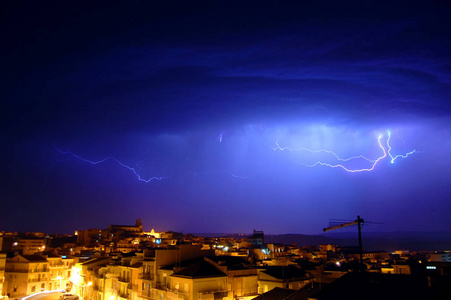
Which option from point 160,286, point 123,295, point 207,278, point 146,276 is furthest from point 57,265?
point 207,278

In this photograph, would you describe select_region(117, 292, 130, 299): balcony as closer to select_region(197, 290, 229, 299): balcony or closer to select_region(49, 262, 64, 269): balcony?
select_region(197, 290, 229, 299): balcony

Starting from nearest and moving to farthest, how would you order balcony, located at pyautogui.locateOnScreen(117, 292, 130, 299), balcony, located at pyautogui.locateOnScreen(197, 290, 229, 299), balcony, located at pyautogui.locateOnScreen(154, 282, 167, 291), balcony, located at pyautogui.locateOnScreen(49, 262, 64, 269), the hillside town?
1. the hillside town
2. balcony, located at pyautogui.locateOnScreen(197, 290, 229, 299)
3. balcony, located at pyautogui.locateOnScreen(154, 282, 167, 291)
4. balcony, located at pyautogui.locateOnScreen(117, 292, 130, 299)
5. balcony, located at pyautogui.locateOnScreen(49, 262, 64, 269)

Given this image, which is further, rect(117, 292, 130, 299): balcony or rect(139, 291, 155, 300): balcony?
rect(117, 292, 130, 299): balcony

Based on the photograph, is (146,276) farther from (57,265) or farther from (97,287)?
(57,265)

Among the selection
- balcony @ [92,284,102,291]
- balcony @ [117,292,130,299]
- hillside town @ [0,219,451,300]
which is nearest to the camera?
hillside town @ [0,219,451,300]

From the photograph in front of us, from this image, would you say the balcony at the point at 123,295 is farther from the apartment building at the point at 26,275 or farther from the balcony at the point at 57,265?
the balcony at the point at 57,265

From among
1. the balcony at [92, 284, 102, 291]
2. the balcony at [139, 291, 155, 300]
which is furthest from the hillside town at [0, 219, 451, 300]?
the balcony at [92, 284, 102, 291]

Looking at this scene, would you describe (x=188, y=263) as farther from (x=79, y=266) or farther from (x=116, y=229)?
(x=116, y=229)

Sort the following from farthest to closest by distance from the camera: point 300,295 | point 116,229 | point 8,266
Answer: point 116,229 → point 8,266 → point 300,295

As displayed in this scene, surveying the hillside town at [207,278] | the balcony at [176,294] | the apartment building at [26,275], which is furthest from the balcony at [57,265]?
the balcony at [176,294]

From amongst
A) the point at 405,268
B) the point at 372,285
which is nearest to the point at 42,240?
the point at 405,268

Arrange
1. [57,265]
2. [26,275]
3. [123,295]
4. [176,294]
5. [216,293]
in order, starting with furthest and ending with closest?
[57,265], [26,275], [123,295], [176,294], [216,293]
